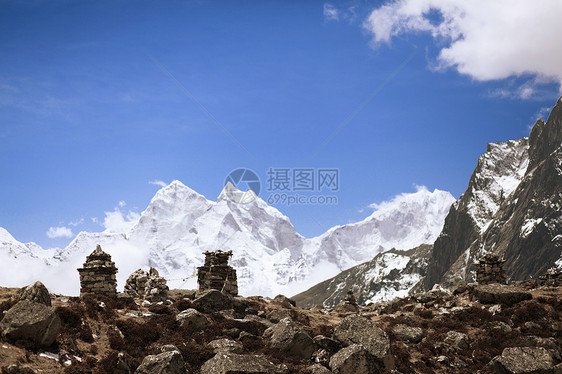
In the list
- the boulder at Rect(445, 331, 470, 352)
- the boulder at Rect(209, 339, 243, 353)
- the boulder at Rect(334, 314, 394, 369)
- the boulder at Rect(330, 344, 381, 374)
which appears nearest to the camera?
the boulder at Rect(330, 344, 381, 374)

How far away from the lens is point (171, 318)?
3319 cm

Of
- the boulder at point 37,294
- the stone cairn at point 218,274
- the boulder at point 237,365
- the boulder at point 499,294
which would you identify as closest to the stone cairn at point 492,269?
Answer: the boulder at point 499,294

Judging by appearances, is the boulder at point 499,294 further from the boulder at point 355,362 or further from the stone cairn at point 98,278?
the stone cairn at point 98,278

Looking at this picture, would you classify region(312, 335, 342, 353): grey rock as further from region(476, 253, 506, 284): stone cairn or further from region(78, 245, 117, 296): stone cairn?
region(476, 253, 506, 284): stone cairn

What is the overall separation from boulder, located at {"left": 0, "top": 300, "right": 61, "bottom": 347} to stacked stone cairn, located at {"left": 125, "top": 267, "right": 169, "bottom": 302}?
47.1ft

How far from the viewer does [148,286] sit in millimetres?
45031

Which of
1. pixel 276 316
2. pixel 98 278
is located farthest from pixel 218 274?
pixel 98 278

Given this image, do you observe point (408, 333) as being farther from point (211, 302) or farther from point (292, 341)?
point (211, 302)

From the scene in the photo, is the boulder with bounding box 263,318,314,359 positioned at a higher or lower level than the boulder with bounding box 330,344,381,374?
higher

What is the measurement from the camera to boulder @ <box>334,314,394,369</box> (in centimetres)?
3116

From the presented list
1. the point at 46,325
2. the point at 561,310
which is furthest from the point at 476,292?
the point at 46,325

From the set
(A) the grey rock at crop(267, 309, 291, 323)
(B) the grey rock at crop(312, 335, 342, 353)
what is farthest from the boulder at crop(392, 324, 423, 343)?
(A) the grey rock at crop(267, 309, 291, 323)

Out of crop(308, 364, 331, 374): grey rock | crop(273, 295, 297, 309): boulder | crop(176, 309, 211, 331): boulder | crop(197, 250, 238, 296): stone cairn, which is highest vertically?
crop(197, 250, 238, 296): stone cairn

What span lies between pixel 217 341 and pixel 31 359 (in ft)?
33.6
